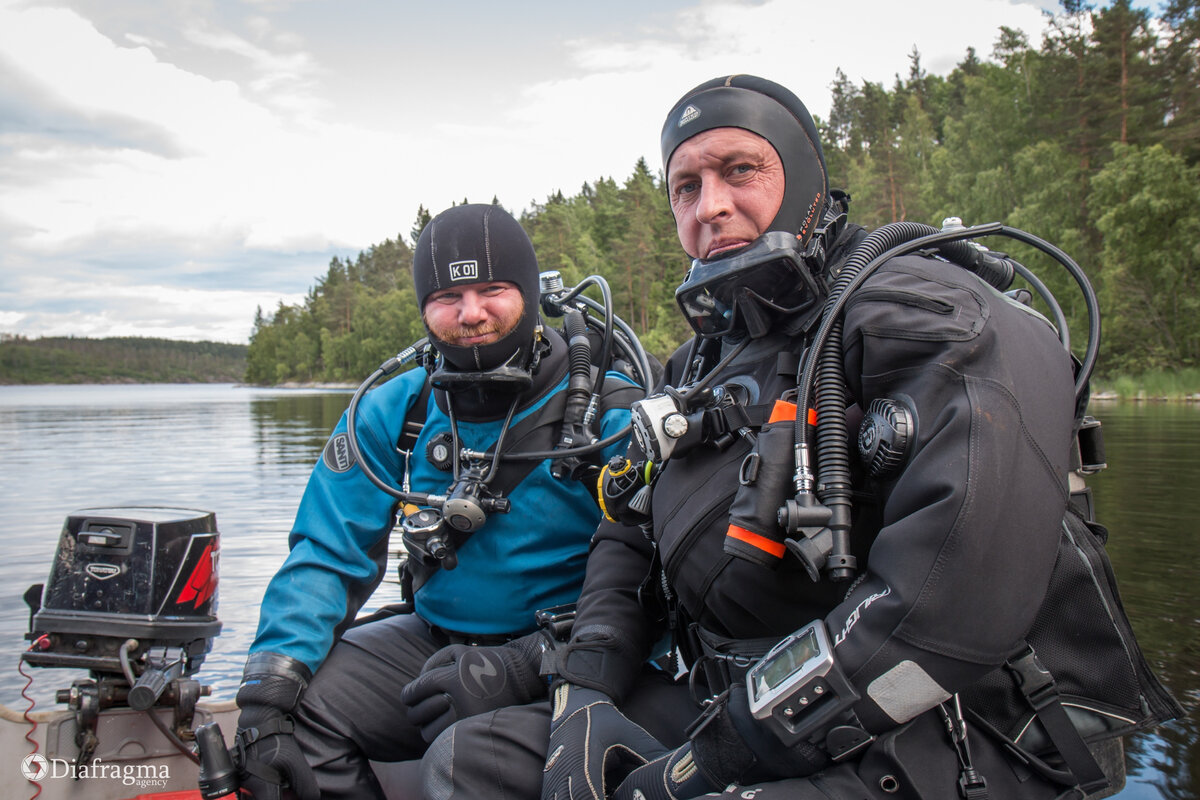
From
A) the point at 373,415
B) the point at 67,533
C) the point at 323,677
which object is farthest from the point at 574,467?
the point at 67,533

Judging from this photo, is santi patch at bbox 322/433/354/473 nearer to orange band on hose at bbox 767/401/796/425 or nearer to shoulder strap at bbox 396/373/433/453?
shoulder strap at bbox 396/373/433/453

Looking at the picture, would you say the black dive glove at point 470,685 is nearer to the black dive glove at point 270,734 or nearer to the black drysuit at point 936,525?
A: the black dive glove at point 270,734

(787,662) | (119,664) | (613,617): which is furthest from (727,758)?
(119,664)

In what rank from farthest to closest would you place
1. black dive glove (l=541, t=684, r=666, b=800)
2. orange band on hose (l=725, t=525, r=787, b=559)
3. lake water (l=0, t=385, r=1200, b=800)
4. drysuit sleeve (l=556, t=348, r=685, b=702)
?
lake water (l=0, t=385, r=1200, b=800)
drysuit sleeve (l=556, t=348, r=685, b=702)
black dive glove (l=541, t=684, r=666, b=800)
orange band on hose (l=725, t=525, r=787, b=559)

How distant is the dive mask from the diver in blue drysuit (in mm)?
1057

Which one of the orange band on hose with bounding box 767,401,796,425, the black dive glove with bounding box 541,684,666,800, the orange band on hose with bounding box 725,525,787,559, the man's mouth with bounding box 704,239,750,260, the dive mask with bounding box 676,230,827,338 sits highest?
the man's mouth with bounding box 704,239,750,260

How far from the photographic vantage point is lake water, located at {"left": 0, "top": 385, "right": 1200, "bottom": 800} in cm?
436

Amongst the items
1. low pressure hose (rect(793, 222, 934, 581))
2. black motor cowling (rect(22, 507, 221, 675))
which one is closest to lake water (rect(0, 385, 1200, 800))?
black motor cowling (rect(22, 507, 221, 675))

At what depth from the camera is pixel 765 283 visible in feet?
6.45

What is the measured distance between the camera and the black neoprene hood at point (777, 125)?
2.09 metres

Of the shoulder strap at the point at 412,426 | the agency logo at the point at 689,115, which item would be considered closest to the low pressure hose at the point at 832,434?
the agency logo at the point at 689,115

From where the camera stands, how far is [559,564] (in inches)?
115

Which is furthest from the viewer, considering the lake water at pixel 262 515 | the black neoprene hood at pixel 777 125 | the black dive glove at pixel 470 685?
the lake water at pixel 262 515

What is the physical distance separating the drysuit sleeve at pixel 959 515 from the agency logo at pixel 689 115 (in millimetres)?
911
